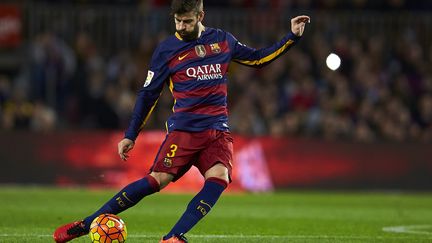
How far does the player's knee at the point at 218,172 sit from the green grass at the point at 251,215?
1.29 m

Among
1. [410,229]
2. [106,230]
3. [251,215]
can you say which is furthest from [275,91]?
[106,230]

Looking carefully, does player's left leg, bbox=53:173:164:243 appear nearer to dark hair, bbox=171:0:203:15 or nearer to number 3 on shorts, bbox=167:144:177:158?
number 3 on shorts, bbox=167:144:177:158

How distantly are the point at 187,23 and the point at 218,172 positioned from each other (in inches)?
52.8

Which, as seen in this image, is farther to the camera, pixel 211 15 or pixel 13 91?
pixel 211 15

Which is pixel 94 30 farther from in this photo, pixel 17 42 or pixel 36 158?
pixel 36 158

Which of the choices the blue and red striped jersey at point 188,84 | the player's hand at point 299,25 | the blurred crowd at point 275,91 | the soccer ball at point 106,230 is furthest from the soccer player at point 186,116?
the blurred crowd at point 275,91

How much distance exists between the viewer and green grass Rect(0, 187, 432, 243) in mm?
10688

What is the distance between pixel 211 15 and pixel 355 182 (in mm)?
4968

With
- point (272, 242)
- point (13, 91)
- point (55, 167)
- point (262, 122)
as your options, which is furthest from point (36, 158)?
point (272, 242)

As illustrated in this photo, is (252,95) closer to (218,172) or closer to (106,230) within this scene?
(218,172)

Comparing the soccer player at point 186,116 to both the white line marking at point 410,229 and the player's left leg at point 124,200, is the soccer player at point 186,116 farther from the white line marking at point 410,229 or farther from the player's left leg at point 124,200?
the white line marking at point 410,229

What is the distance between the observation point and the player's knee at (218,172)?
8.82 meters

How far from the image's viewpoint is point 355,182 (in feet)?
66.5

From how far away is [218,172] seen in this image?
8828 mm
